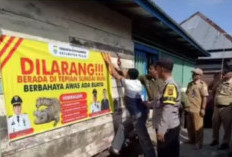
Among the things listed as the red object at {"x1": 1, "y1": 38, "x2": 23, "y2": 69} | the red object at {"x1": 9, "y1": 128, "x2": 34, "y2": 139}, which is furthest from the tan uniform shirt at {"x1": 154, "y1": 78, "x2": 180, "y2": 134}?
the red object at {"x1": 1, "y1": 38, "x2": 23, "y2": 69}

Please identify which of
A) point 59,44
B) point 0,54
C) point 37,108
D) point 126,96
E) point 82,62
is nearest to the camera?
point 0,54

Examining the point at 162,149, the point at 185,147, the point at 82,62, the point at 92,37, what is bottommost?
the point at 185,147

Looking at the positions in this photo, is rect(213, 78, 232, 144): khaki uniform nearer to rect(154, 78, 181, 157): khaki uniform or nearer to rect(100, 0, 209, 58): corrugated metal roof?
rect(100, 0, 209, 58): corrugated metal roof

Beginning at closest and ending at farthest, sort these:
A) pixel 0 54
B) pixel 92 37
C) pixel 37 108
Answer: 1. pixel 0 54
2. pixel 37 108
3. pixel 92 37

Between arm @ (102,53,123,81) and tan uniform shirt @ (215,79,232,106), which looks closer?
arm @ (102,53,123,81)

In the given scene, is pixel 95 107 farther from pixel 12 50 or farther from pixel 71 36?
pixel 12 50

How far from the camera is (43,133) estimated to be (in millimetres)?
4074

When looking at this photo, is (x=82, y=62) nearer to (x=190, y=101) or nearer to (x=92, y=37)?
(x=92, y=37)

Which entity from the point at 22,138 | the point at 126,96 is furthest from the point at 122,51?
the point at 22,138

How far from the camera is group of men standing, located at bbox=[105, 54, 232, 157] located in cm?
475

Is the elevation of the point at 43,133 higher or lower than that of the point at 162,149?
higher

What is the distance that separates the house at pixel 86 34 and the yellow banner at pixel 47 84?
83 millimetres

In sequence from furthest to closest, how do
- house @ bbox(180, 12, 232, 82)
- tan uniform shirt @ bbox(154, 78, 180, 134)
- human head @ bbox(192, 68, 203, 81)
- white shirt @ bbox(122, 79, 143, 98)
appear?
1. house @ bbox(180, 12, 232, 82)
2. human head @ bbox(192, 68, 203, 81)
3. white shirt @ bbox(122, 79, 143, 98)
4. tan uniform shirt @ bbox(154, 78, 180, 134)

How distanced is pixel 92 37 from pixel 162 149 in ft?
6.62
